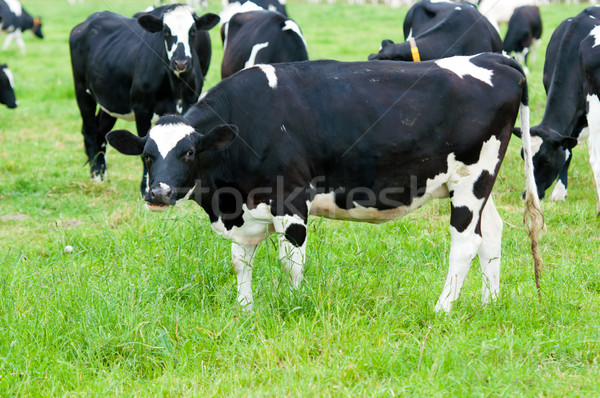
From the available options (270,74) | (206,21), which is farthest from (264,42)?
(270,74)

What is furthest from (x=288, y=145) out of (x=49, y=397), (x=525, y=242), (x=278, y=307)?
(x=525, y=242)

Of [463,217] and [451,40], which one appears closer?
[463,217]

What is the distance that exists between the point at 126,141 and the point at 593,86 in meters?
4.75

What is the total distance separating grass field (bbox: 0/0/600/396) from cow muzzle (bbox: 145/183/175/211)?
1.89 ft

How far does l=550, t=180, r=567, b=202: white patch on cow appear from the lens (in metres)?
7.57

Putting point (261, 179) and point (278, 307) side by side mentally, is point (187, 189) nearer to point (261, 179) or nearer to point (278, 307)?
point (261, 179)

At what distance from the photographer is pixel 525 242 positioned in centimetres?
593

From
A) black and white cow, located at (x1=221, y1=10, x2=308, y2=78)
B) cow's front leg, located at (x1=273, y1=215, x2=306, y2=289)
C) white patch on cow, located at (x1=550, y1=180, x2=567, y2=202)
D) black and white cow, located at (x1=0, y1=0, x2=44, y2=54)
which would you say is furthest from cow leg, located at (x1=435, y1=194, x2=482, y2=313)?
black and white cow, located at (x1=0, y1=0, x2=44, y2=54)

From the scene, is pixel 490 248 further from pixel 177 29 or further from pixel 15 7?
pixel 15 7

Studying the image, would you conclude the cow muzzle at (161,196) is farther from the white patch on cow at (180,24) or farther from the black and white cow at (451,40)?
the black and white cow at (451,40)

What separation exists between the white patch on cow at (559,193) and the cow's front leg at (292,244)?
412cm

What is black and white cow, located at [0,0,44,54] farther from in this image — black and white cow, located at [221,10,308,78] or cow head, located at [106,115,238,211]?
cow head, located at [106,115,238,211]

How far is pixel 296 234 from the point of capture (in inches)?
173

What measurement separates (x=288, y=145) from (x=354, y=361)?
136 cm
